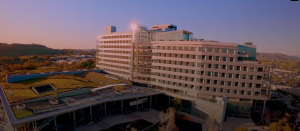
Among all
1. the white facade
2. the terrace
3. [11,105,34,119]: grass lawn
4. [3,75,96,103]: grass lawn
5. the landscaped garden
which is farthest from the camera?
the white facade

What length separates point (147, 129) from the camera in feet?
112

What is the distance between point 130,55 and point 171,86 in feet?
67.3

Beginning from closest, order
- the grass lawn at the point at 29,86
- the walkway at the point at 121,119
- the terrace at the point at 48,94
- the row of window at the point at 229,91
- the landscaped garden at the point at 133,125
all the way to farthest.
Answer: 1. the terrace at the point at 48,94
2. the landscaped garden at the point at 133,125
3. the walkway at the point at 121,119
4. the grass lawn at the point at 29,86
5. the row of window at the point at 229,91

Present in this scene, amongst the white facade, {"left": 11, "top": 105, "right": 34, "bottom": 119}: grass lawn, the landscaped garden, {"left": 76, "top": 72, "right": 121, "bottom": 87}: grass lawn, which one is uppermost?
the white facade

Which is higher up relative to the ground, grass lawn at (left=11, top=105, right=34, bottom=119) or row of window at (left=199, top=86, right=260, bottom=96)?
row of window at (left=199, top=86, right=260, bottom=96)

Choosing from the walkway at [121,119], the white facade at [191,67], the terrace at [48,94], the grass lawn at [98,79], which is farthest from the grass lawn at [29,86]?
the white facade at [191,67]

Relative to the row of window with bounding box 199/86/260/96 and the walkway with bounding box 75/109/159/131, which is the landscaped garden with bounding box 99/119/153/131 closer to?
the walkway with bounding box 75/109/159/131

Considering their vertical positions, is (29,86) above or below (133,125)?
above

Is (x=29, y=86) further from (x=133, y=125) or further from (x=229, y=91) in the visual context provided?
(x=229, y=91)

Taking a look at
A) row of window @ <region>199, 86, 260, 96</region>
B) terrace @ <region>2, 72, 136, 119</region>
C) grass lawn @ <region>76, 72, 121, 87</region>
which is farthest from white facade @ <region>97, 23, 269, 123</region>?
terrace @ <region>2, 72, 136, 119</region>

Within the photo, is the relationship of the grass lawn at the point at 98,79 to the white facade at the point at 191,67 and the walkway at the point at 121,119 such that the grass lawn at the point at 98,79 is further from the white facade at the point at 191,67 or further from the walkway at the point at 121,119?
the walkway at the point at 121,119

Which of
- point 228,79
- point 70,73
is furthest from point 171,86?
point 70,73

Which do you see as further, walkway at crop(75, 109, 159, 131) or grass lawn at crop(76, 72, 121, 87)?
grass lawn at crop(76, 72, 121, 87)

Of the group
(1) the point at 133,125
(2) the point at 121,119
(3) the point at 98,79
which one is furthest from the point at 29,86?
(1) the point at 133,125
